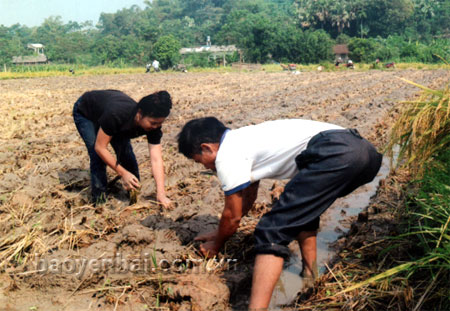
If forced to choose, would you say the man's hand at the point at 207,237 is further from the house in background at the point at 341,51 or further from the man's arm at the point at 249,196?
the house in background at the point at 341,51

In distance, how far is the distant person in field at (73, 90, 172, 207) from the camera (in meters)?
3.63

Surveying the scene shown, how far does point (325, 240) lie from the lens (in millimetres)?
3885

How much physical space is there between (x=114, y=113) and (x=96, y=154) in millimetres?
696

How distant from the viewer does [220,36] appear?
6188 cm

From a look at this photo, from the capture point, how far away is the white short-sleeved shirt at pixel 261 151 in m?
2.52

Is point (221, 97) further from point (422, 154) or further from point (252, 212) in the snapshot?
point (422, 154)

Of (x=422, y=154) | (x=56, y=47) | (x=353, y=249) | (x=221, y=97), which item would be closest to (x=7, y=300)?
(x=353, y=249)

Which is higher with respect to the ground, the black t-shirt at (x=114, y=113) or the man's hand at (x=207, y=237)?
the black t-shirt at (x=114, y=113)

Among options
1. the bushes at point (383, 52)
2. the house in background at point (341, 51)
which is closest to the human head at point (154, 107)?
the bushes at point (383, 52)

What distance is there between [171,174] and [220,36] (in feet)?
193

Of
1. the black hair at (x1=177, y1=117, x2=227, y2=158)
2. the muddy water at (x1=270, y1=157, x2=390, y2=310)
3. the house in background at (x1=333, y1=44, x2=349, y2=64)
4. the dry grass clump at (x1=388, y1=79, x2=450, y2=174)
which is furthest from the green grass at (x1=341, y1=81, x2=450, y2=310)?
the house in background at (x1=333, y1=44, x2=349, y2=64)

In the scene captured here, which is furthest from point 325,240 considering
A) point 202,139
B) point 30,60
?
point 30,60

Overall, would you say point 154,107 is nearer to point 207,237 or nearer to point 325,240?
point 207,237

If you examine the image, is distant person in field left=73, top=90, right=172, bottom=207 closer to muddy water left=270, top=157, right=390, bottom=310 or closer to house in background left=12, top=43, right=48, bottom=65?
muddy water left=270, top=157, right=390, bottom=310
